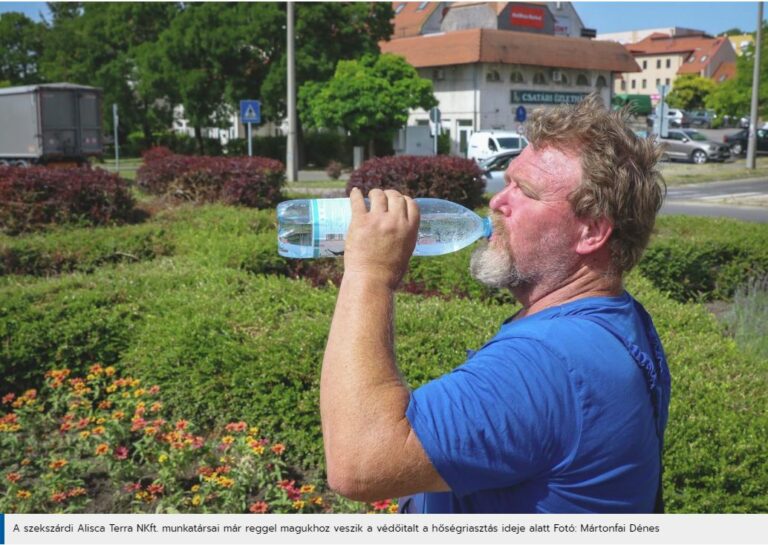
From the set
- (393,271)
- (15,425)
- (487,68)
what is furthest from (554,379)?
(487,68)

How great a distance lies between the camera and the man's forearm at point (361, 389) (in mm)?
1511

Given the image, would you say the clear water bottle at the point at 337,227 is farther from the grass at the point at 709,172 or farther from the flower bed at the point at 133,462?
the grass at the point at 709,172

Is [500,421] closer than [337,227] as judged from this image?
Yes

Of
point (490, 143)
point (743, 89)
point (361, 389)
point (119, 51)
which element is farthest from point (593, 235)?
point (119, 51)

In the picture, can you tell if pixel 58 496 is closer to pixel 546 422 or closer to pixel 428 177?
pixel 546 422

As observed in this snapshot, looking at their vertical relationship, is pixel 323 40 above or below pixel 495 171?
above

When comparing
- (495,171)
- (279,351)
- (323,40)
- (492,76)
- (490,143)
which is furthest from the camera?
(492,76)

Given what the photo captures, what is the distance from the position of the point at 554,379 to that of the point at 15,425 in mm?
3815

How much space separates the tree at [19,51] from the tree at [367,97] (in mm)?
26376

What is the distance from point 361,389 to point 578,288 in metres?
0.55

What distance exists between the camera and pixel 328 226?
89.6 inches

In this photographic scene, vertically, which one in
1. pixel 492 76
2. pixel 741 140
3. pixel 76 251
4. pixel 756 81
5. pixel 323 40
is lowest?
pixel 76 251

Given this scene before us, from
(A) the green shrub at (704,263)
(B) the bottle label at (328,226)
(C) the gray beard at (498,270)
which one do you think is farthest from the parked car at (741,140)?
(C) the gray beard at (498,270)

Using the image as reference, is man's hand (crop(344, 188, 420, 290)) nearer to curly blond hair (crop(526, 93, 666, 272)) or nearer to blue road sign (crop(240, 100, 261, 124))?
curly blond hair (crop(526, 93, 666, 272))
